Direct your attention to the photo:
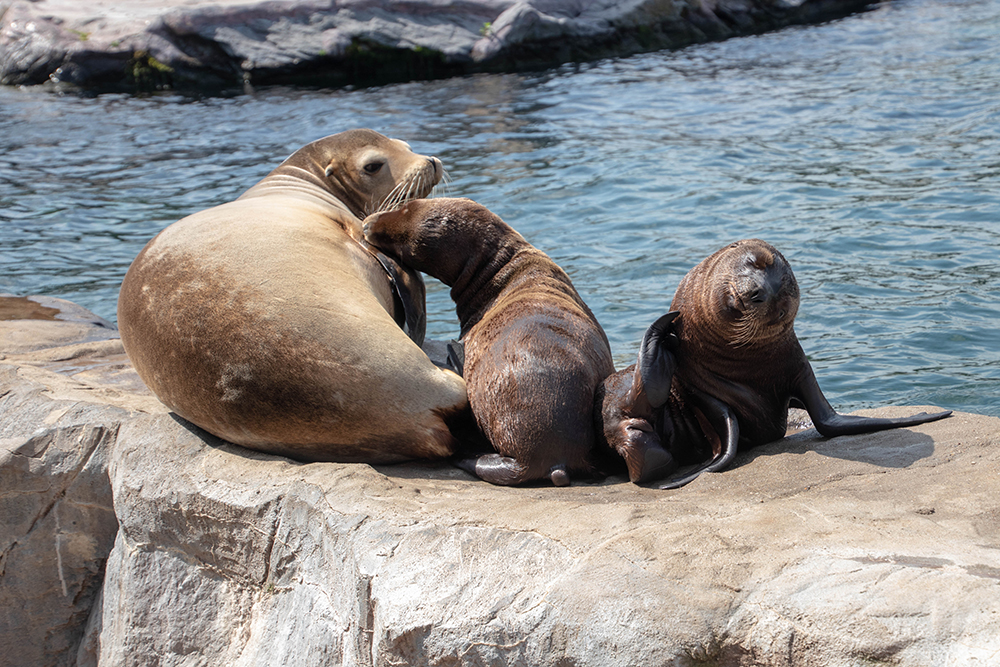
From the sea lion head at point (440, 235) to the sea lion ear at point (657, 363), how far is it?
1.40 m

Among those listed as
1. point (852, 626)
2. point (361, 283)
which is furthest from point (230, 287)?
point (852, 626)

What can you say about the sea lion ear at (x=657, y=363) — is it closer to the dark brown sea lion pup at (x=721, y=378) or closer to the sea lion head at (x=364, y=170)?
the dark brown sea lion pup at (x=721, y=378)

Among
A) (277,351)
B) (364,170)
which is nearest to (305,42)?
(364,170)

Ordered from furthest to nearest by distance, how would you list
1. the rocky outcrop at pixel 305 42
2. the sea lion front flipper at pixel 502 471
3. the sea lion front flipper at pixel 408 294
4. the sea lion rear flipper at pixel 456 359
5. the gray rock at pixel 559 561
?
the rocky outcrop at pixel 305 42 < the sea lion front flipper at pixel 408 294 < the sea lion rear flipper at pixel 456 359 < the sea lion front flipper at pixel 502 471 < the gray rock at pixel 559 561

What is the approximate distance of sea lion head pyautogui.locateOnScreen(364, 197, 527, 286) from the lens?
16.9ft

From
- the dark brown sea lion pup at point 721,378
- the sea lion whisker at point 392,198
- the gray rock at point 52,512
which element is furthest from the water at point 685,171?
the gray rock at point 52,512

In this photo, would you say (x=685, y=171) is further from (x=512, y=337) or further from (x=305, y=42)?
(x=305, y=42)

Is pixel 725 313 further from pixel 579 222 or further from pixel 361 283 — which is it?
pixel 579 222

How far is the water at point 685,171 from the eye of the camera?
6969mm

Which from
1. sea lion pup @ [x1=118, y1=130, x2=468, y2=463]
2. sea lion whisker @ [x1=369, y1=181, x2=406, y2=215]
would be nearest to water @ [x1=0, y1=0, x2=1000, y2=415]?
sea lion whisker @ [x1=369, y1=181, x2=406, y2=215]

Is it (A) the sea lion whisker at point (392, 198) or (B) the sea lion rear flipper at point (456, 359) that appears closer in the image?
(B) the sea lion rear flipper at point (456, 359)

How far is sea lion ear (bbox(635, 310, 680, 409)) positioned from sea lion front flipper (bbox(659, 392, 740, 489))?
0.22 meters

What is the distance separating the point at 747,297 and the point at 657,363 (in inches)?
16.6

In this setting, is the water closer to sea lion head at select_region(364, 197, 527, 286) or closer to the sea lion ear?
sea lion head at select_region(364, 197, 527, 286)
